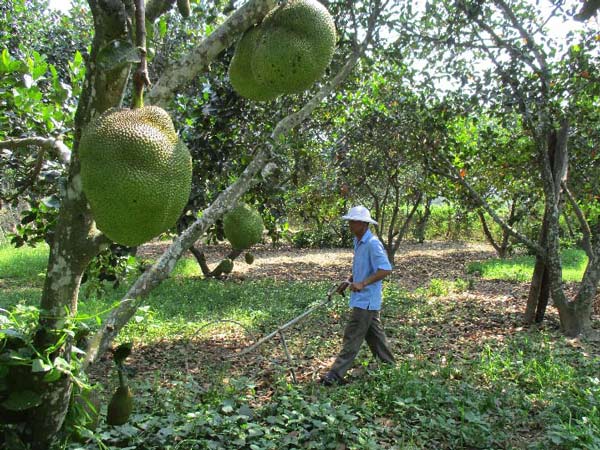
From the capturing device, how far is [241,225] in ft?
12.1

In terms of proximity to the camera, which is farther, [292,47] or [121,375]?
[121,375]

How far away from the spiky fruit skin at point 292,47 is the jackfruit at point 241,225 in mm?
2154

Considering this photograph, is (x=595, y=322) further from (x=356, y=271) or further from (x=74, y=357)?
(x=74, y=357)

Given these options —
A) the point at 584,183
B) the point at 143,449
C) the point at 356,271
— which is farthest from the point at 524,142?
the point at 143,449

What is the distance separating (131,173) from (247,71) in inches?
28.2

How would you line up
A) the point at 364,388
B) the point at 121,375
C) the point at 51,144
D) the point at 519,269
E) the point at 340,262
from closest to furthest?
1. the point at 51,144
2. the point at 121,375
3. the point at 364,388
4. the point at 519,269
5. the point at 340,262

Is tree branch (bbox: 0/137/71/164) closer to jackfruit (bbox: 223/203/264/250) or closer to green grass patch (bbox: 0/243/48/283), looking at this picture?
jackfruit (bbox: 223/203/264/250)

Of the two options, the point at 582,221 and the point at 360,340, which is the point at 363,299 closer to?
the point at 360,340

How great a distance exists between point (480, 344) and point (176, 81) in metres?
4.10

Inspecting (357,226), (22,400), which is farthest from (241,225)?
(22,400)

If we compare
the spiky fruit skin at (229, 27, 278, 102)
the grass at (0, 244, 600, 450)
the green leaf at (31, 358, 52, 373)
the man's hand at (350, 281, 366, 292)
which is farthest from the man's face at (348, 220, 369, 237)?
the green leaf at (31, 358, 52, 373)

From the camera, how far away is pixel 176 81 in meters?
1.40

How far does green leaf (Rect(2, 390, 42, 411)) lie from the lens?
1482 mm

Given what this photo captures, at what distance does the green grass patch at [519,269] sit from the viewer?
843cm
